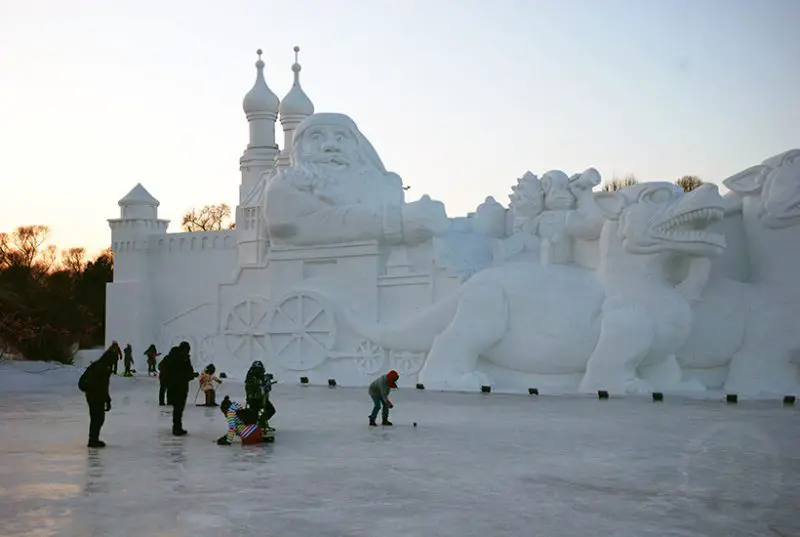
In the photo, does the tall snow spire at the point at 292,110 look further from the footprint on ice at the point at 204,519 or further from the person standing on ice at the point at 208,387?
the footprint on ice at the point at 204,519

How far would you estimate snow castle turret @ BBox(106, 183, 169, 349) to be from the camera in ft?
79.3

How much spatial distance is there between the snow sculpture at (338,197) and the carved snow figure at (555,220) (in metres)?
1.82

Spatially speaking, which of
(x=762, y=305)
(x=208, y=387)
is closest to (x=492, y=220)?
(x=762, y=305)

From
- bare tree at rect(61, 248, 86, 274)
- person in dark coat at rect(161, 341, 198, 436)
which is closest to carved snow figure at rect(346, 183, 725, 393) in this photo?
person in dark coat at rect(161, 341, 198, 436)

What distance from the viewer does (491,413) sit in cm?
1288

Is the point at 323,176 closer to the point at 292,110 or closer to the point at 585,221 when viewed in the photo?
the point at 585,221

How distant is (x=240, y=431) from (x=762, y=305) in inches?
369

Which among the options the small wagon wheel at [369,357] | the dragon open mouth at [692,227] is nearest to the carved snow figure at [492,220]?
the small wagon wheel at [369,357]

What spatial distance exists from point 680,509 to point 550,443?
3.23m

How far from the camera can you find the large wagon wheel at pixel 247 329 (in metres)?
21.0

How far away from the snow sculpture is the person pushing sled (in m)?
9.18

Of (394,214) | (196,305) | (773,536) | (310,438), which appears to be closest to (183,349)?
(310,438)

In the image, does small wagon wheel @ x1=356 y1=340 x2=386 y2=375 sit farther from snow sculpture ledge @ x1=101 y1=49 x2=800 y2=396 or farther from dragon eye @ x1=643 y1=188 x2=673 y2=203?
dragon eye @ x1=643 y1=188 x2=673 y2=203

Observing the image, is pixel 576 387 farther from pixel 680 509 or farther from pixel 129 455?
pixel 680 509
